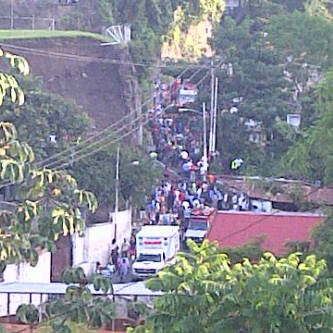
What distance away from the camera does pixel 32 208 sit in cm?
592

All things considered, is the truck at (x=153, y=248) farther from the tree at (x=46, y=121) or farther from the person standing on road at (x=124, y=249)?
the tree at (x=46, y=121)

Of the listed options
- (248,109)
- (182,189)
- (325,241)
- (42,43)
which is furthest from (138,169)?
(325,241)

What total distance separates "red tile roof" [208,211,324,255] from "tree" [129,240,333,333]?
7457 mm

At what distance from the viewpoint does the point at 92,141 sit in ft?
74.0

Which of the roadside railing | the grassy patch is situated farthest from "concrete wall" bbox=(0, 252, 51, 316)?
the roadside railing

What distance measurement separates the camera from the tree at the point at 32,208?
577 cm

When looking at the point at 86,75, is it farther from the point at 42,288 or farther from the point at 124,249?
the point at 42,288

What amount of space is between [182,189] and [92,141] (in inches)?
85.4

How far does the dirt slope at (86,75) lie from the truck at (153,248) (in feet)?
32.7

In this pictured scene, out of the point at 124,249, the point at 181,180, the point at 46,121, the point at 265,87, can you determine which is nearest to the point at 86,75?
the point at 265,87

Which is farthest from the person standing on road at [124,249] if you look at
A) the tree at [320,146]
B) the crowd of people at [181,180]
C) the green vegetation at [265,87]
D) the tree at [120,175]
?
the tree at [320,146]

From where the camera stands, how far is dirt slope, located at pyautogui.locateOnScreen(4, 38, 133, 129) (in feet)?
93.7

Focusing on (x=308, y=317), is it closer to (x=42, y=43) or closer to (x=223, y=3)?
(x=42, y=43)

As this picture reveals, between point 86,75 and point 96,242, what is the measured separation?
11.8 meters
